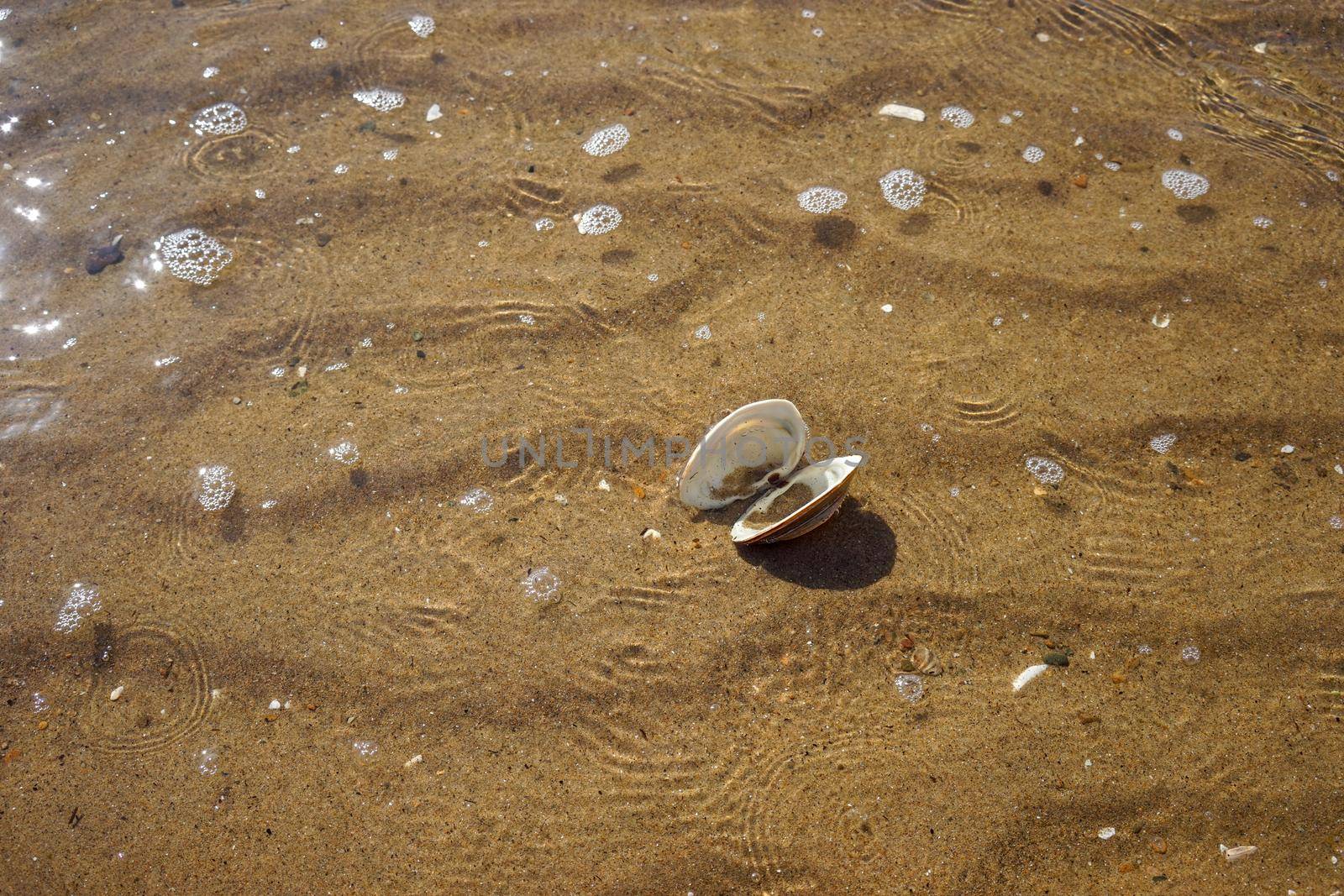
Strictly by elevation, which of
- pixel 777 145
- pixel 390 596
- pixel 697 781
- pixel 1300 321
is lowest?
pixel 697 781

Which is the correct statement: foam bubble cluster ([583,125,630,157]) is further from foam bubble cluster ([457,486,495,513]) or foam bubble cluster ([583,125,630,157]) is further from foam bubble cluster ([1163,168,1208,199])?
foam bubble cluster ([1163,168,1208,199])

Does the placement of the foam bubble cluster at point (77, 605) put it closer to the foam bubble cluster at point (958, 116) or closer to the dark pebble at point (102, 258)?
the dark pebble at point (102, 258)

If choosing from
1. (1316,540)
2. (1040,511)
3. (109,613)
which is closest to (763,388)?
(1040,511)

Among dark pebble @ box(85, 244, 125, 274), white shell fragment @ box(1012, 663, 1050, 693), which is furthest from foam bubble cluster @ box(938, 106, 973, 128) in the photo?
dark pebble @ box(85, 244, 125, 274)

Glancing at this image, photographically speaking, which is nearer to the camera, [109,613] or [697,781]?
[697,781]

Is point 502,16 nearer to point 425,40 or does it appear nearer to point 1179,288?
point 425,40

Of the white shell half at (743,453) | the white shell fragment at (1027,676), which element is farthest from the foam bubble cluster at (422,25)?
the white shell fragment at (1027,676)
